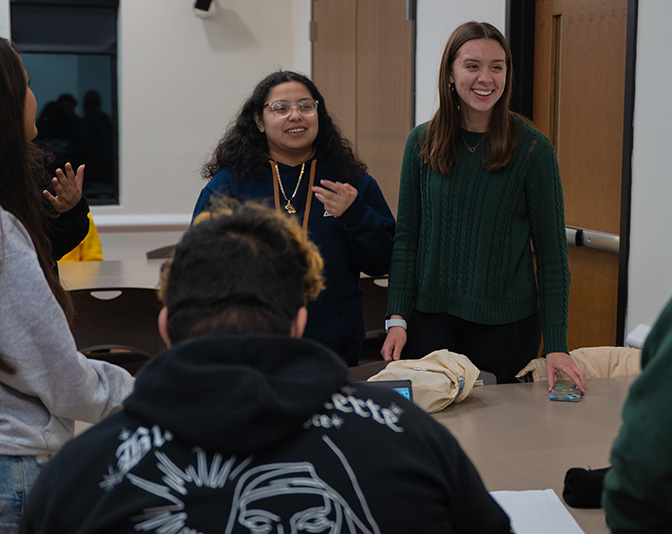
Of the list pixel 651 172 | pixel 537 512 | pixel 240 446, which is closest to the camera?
pixel 240 446

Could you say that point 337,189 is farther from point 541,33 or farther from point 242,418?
point 541,33

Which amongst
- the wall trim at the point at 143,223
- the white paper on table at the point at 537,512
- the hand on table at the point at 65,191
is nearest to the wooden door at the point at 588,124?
the white paper on table at the point at 537,512

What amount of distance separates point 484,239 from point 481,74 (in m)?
0.43

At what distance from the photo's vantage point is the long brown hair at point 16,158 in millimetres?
1379

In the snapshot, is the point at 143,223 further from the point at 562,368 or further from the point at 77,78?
the point at 562,368

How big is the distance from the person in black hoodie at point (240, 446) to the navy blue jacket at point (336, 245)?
1351 mm

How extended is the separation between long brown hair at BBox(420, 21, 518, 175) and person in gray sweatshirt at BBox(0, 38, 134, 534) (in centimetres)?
109

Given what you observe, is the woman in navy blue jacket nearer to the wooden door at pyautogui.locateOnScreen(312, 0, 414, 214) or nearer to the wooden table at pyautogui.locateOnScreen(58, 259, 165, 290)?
the wooden table at pyautogui.locateOnScreen(58, 259, 165, 290)

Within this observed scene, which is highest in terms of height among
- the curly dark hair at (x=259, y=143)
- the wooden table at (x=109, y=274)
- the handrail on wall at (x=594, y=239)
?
the curly dark hair at (x=259, y=143)

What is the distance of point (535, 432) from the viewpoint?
1751 millimetres

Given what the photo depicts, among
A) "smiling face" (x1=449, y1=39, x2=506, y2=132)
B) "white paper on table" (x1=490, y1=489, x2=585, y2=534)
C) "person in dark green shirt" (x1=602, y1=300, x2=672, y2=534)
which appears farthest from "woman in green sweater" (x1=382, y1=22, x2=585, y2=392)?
"person in dark green shirt" (x1=602, y1=300, x2=672, y2=534)

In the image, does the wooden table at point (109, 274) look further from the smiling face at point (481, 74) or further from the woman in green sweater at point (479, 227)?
the smiling face at point (481, 74)

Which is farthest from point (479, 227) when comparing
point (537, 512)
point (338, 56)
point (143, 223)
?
point (143, 223)

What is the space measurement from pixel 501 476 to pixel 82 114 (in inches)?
233
